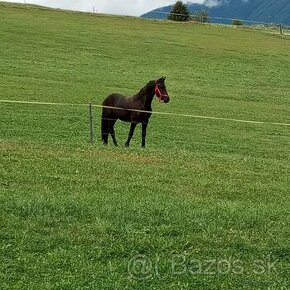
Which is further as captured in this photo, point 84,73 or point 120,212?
point 84,73

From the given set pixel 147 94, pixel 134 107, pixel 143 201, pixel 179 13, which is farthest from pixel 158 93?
pixel 179 13

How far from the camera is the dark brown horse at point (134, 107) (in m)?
15.4

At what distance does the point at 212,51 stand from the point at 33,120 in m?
31.2

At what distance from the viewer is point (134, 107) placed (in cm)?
1587

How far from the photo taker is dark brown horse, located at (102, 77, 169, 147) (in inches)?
608

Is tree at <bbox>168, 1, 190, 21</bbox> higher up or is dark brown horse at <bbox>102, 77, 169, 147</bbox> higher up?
tree at <bbox>168, 1, 190, 21</bbox>

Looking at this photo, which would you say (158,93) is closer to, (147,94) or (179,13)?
(147,94)

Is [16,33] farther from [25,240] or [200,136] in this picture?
[25,240]

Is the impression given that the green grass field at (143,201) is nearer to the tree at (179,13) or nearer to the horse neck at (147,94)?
the horse neck at (147,94)

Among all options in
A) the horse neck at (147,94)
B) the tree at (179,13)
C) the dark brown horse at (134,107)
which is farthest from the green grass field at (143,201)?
the tree at (179,13)

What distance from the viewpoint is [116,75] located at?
36469 millimetres

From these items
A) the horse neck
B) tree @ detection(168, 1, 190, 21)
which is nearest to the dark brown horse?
the horse neck

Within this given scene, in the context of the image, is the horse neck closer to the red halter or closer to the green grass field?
the red halter

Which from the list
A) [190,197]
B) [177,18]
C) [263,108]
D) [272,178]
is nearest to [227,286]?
[190,197]
